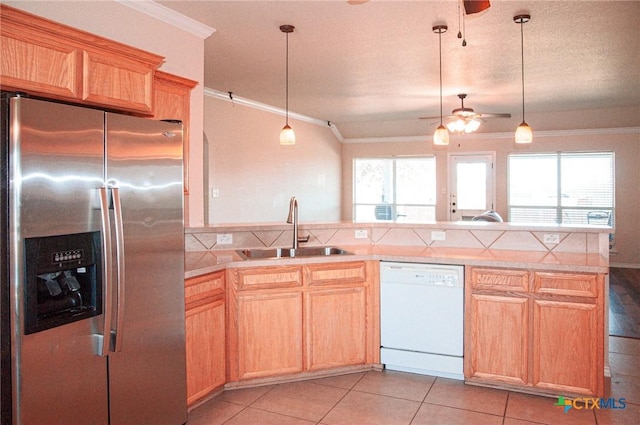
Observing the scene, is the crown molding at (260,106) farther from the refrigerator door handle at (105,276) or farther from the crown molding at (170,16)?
the refrigerator door handle at (105,276)

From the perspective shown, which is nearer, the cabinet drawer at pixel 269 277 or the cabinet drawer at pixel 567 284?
the cabinet drawer at pixel 567 284

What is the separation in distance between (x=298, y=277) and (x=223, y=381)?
81cm

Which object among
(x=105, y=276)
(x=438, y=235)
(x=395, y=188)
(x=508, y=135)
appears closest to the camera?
(x=105, y=276)

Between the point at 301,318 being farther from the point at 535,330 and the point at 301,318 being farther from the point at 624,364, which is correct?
the point at 624,364

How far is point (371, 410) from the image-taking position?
2.87m

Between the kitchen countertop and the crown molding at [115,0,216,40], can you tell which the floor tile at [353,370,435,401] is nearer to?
the kitchen countertop

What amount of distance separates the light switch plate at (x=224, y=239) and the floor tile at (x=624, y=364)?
2911 millimetres

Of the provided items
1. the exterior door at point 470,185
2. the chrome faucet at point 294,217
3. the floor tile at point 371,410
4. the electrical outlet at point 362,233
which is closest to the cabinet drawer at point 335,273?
the chrome faucet at point 294,217

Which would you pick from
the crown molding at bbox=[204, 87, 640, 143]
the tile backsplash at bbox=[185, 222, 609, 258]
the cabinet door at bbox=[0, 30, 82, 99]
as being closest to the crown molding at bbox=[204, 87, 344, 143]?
the crown molding at bbox=[204, 87, 640, 143]

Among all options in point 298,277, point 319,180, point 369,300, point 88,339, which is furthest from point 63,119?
point 319,180

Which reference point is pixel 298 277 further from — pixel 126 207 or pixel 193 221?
pixel 126 207

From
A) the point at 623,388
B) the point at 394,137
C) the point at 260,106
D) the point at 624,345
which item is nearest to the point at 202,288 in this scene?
the point at 623,388

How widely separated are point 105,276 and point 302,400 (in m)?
1.48

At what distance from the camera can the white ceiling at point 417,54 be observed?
3.58 meters
